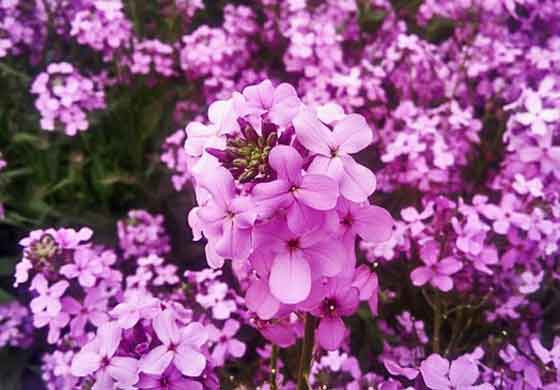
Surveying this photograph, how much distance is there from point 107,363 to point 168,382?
0.35 ft

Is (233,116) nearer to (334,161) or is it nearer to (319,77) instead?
(334,161)

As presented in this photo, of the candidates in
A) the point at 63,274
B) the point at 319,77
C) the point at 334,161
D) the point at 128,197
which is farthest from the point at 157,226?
the point at 334,161

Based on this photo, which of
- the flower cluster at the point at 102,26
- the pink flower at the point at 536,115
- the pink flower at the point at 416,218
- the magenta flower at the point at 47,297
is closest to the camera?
the magenta flower at the point at 47,297

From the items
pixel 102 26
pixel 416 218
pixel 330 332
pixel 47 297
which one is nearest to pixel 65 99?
pixel 102 26

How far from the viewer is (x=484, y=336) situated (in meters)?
2.02

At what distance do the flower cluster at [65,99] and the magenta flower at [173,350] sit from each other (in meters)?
1.29

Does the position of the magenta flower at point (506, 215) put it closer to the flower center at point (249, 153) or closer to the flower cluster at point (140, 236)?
the flower center at point (249, 153)

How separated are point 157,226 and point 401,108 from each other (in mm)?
962

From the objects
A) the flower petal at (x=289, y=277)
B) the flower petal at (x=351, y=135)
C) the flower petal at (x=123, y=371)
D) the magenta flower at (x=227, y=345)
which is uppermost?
the flower petal at (x=351, y=135)

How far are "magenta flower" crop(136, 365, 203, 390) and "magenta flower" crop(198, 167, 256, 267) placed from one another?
0.27m

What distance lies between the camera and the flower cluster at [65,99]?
2.18 meters

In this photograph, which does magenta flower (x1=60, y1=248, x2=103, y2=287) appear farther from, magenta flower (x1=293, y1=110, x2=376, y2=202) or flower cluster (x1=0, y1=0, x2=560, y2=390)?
magenta flower (x1=293, y1=110, x2=376, y2=202)

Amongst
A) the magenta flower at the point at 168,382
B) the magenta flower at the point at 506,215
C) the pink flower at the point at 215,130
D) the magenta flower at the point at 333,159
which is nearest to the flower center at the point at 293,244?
the magenta flower at the point at 333,159

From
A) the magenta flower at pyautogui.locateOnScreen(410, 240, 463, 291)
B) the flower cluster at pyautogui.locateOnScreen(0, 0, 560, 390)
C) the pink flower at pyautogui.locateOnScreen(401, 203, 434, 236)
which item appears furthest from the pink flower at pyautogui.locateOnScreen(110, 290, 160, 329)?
the pink flower at pyautogui.locateOnScreen(401, 203, 434, 236)
